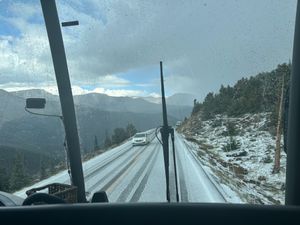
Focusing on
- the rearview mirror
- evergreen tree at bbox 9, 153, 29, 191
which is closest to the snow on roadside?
the rearview mirror

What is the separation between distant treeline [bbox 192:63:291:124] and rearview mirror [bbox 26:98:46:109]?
1.68 metres

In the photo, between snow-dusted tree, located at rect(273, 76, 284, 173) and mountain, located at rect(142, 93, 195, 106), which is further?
mountain, located at rect(142, 93, 195, 106)

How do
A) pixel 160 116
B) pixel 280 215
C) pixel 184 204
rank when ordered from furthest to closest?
1. pixel 160 116
2. pixel 184 204
3. pixel 280 215

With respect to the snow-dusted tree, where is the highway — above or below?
below

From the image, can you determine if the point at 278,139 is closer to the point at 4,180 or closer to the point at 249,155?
the point at 249,155

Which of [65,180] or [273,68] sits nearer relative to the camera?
[273,68]

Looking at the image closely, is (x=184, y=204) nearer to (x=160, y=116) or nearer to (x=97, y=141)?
(x=160, y=116)

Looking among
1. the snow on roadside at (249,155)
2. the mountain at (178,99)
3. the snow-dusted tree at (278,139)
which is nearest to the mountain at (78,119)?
the mountain at (178,99)

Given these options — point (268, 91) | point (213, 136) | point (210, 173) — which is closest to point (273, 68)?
point (268, 91)

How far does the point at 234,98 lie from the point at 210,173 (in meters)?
1.90

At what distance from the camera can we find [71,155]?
5340 millimetres

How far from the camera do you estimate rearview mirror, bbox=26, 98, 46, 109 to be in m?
4.16

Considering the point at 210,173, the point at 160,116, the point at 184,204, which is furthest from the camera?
the point at 210,173

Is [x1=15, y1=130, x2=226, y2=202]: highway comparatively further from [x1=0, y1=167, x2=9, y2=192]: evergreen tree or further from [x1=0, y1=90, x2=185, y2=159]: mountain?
[x1=0, y1=90, x2=185, y2=159]: mountain
